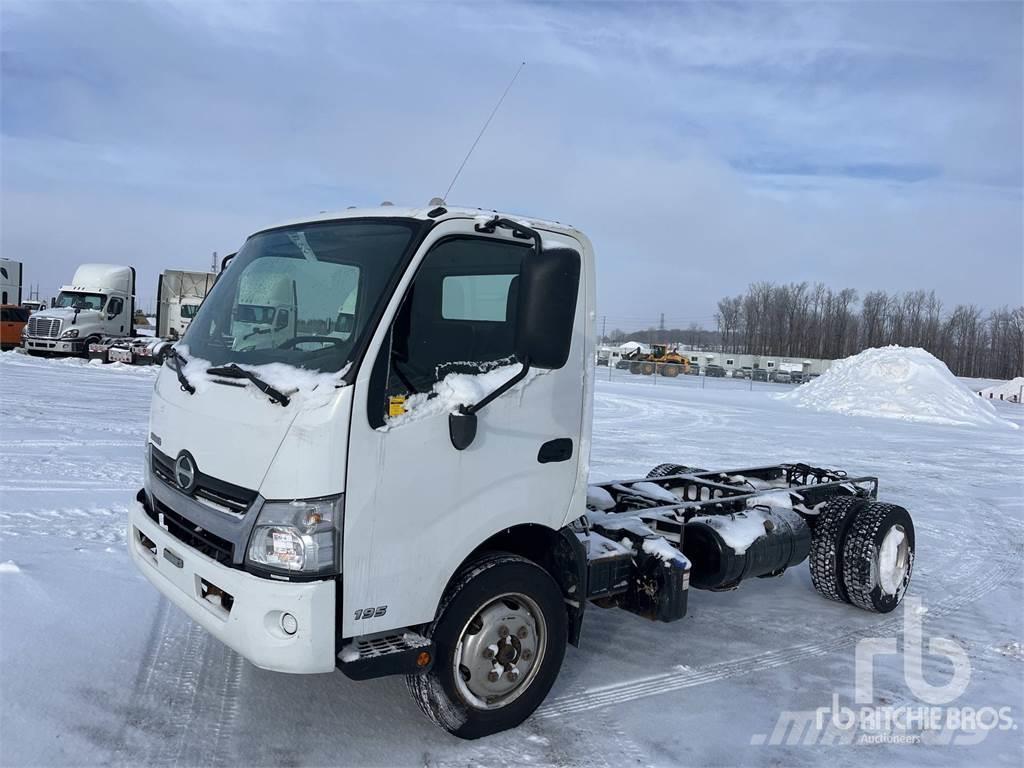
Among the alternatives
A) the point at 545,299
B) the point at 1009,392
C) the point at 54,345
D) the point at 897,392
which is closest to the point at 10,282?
the point at 54,345

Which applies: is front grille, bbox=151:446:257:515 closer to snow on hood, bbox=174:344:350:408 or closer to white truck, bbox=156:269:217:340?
snow on hood, bbox=174:344:350:408

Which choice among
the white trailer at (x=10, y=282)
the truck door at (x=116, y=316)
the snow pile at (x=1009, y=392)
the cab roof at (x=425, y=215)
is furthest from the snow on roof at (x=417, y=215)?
the snow pile at (x=1009, y=392)

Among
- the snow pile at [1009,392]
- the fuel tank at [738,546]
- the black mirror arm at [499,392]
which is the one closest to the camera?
the black mirror arm at [499,392]

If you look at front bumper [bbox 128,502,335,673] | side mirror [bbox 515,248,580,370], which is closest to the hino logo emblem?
front bumper [bbox 128,502,335,673]

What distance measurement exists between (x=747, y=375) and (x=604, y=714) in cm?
5979

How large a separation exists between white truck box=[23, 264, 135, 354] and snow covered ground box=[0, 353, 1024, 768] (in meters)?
22.5

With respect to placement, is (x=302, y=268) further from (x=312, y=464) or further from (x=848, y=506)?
(x=848, y=506)

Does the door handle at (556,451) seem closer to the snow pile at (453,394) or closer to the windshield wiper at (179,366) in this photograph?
the snow pile at (453,394)

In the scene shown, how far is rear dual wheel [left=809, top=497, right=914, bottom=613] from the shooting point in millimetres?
6094

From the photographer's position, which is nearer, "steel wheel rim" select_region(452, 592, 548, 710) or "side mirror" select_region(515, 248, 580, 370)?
"side mirror" select_region(515, 248, 580, 370)

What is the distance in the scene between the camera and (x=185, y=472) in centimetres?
373

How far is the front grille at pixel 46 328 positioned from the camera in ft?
92.6

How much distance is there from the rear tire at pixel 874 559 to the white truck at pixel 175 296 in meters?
29.9

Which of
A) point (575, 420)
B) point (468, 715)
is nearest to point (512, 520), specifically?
point (575, 420)
